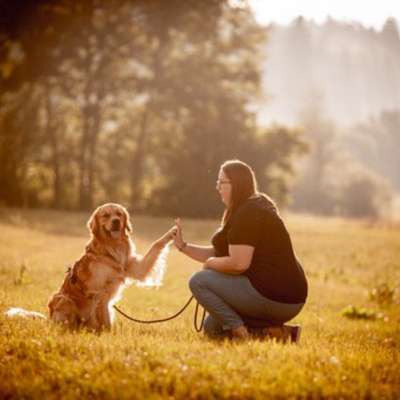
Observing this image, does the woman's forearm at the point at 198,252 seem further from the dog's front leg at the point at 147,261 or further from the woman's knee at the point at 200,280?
the woman's knee at the point at 200,280

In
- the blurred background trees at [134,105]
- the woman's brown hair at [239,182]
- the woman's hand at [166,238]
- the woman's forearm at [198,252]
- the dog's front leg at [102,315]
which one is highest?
the blurred background trees at [134,105]

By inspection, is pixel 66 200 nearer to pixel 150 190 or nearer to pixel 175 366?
pixel 150 190

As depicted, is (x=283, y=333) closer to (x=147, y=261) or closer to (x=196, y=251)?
(x=196, y=251)

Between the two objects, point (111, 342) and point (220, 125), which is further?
point (220, 125)

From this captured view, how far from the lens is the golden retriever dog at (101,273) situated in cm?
699

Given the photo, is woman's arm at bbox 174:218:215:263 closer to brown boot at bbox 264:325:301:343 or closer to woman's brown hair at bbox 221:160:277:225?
woman's brown hair at bbox 221:160:277:225

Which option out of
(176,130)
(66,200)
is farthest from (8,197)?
(176,130)

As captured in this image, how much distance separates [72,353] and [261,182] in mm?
32198

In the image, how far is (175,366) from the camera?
5105 mm

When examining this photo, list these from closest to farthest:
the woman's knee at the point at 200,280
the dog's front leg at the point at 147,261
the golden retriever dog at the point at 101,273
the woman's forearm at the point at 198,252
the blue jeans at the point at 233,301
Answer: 1. the blue jeans at the point at 233,301
2. the woman's knee at the point at 200,280
3. the golden retriever dog at the point at 101,273
4. the woman's forearm at the point at 198,252
5. the dog's front leg at the point at 147,261

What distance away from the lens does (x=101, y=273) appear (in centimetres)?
702

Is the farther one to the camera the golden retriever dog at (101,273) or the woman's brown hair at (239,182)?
the golden retriever dog at (101,273)

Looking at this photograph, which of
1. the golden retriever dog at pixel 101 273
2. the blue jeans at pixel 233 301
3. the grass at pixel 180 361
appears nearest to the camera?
the grass at pixel 180 361

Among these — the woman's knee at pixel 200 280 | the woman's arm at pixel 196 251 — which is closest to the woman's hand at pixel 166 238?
the woman's arm at pixel 196 251
